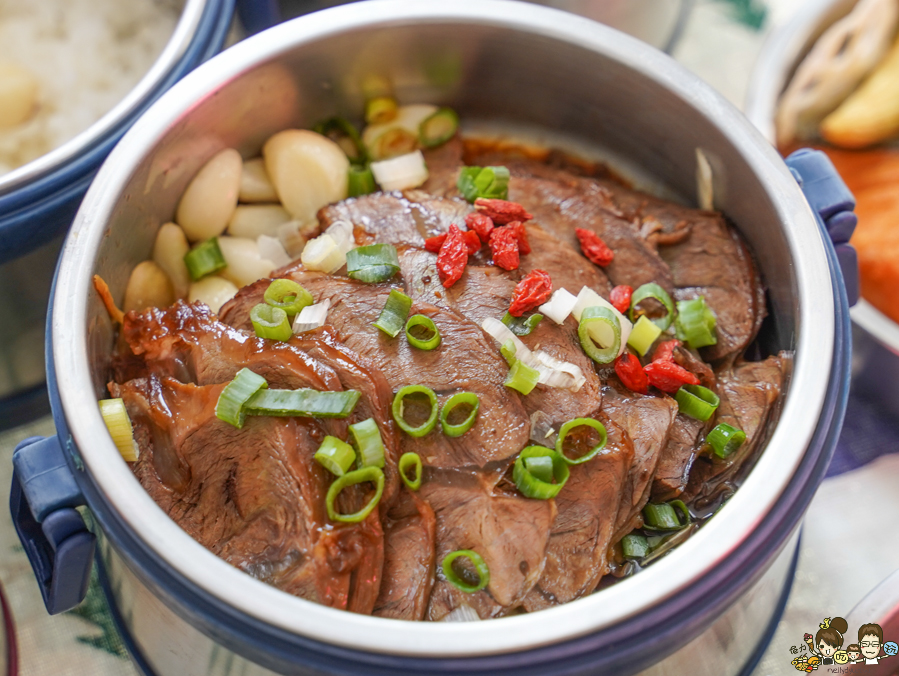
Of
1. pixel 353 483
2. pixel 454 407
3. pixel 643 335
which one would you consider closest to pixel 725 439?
pixel 643 335

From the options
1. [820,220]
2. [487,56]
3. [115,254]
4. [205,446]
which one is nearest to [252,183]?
[115,254]

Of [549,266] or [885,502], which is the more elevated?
[549,266]

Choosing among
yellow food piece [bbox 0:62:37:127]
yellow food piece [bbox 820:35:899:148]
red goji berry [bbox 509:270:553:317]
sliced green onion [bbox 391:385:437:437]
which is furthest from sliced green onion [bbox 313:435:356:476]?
yellow food piece [bbox 820:35:899:148]

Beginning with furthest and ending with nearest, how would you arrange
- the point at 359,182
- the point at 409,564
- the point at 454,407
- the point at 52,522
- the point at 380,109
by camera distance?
1. the point at 380,109
2. the point at 359,182
3. the point at 454,407
4. the point at 409,564
5. the point at 52,522

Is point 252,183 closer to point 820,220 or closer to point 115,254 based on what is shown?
point 115,254

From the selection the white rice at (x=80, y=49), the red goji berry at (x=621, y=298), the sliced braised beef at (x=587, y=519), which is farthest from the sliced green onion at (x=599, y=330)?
the white rice at (x=80, y=49)

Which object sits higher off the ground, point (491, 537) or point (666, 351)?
point (666, 351)

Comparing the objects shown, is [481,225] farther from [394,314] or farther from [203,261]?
[203,261]
